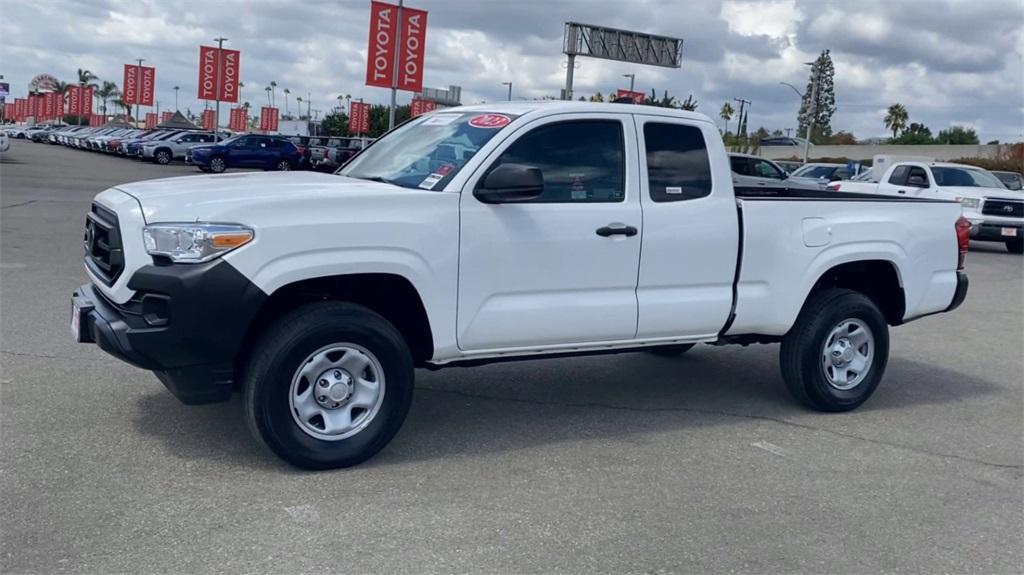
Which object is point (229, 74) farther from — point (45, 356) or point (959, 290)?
point (959, 290)

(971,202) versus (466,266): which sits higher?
(971,202)

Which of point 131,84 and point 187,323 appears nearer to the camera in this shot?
point 187,323

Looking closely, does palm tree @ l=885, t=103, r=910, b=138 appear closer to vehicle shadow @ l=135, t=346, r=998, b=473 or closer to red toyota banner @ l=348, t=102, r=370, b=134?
red toyota banner @ l=348, t=102, r=370, b=134

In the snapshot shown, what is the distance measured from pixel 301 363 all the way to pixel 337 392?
270mm

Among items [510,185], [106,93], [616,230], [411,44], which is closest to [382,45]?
[411,44]

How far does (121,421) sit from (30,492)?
1100 millimetres

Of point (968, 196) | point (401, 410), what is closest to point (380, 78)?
point (968, 196)

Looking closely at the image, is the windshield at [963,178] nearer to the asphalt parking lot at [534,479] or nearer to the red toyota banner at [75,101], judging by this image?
the asphalt parking lot at [534,479]

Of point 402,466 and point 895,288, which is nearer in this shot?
point 402,466

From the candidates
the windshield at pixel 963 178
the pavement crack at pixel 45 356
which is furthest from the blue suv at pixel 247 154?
the pavement crack at pixel 45 356

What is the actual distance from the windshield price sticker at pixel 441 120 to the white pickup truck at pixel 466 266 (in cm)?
2

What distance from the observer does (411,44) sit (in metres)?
26.3

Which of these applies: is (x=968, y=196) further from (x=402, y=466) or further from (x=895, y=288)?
(x=402, y=466)

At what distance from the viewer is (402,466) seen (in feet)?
16.6
